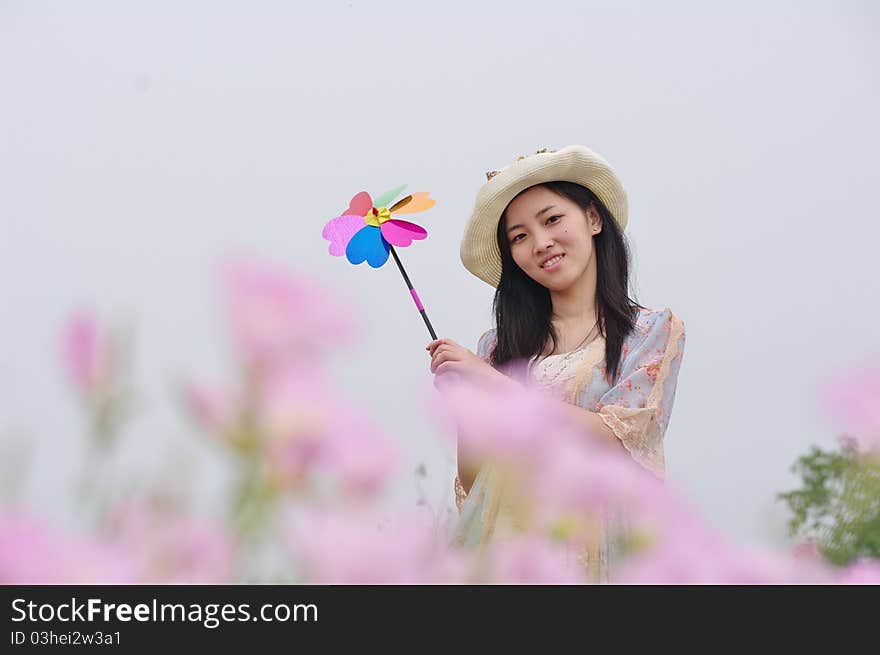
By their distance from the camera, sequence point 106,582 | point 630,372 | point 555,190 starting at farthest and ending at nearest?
point 555,190
point 630,372
point 106,582

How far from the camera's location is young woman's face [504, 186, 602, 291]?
1294 millimetres

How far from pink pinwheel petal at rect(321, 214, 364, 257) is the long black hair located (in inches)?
18.7

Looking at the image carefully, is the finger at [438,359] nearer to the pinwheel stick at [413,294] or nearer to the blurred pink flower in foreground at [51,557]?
the pinwheel stick at [413,294]

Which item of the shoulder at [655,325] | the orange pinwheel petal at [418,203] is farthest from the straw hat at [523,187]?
the orange pinwheel petal at [418,203]

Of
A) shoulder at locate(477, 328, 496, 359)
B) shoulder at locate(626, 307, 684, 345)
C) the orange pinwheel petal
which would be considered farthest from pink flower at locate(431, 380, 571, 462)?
shoulder at locate(477, 328, 496, 359)

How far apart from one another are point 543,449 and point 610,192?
4.19 ft

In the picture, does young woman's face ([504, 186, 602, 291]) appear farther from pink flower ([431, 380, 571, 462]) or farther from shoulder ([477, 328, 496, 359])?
pink flower ([431, 380, 571, 462])

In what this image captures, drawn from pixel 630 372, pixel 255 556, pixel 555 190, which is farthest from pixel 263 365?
pixel 555 190

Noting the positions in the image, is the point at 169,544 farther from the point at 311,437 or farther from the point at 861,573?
the point at 861,573

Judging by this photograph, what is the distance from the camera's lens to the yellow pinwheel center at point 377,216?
2.91 ft

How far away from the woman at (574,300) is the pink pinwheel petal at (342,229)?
13.9 inches

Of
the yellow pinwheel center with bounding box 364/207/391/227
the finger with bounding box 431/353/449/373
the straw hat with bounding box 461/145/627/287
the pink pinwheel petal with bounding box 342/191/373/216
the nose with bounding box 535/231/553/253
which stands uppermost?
the straw hat with bounding box 461/145/627/287
